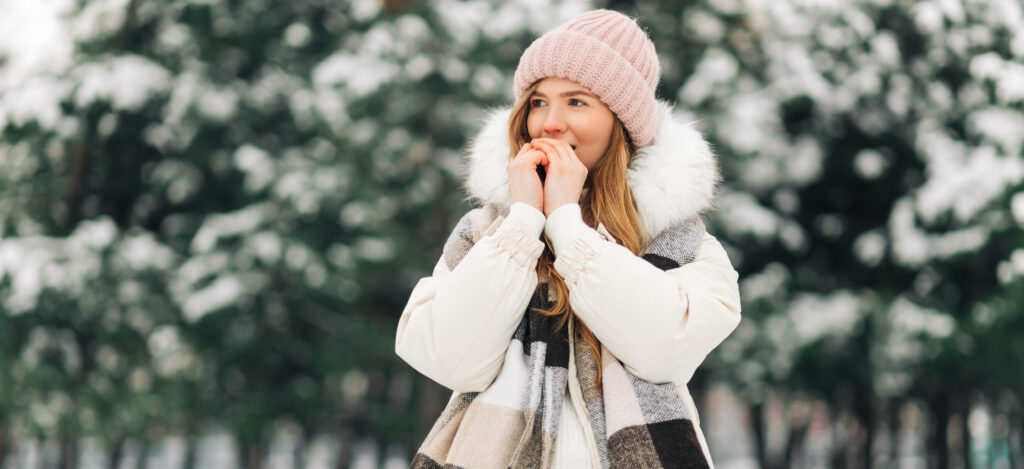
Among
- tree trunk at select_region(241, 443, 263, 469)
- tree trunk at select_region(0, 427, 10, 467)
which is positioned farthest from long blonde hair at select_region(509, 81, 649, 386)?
tree trunk at select_region(0, 427, 10, 467)

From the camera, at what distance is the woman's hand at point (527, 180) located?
201 cm

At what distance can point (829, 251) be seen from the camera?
1034 cm

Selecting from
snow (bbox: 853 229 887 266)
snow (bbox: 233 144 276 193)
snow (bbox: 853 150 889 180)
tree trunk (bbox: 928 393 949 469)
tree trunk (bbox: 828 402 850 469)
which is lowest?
tree trunk (bbox: 828 402 850 469)

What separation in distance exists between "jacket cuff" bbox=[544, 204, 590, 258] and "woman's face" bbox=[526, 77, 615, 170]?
0.23 m

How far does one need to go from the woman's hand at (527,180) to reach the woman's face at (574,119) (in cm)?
13

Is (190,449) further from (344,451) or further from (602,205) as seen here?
(602,205)

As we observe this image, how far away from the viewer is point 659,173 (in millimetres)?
2150

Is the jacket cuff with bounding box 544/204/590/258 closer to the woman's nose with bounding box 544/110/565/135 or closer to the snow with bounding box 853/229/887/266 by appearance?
the woman's nose with bounding box 544/110/565/135

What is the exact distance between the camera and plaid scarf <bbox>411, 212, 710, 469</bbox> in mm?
1869

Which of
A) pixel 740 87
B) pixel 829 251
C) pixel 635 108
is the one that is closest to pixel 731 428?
pixel 829 251

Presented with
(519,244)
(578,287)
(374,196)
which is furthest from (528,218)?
(374,196)

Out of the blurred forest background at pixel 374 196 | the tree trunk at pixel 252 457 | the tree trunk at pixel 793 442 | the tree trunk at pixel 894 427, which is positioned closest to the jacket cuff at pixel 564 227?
the blurred forest background at pixel 374 196

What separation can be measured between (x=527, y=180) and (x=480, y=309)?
303 mm

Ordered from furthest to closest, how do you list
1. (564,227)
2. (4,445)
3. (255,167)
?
(4,445), (255,167), (564,227)
